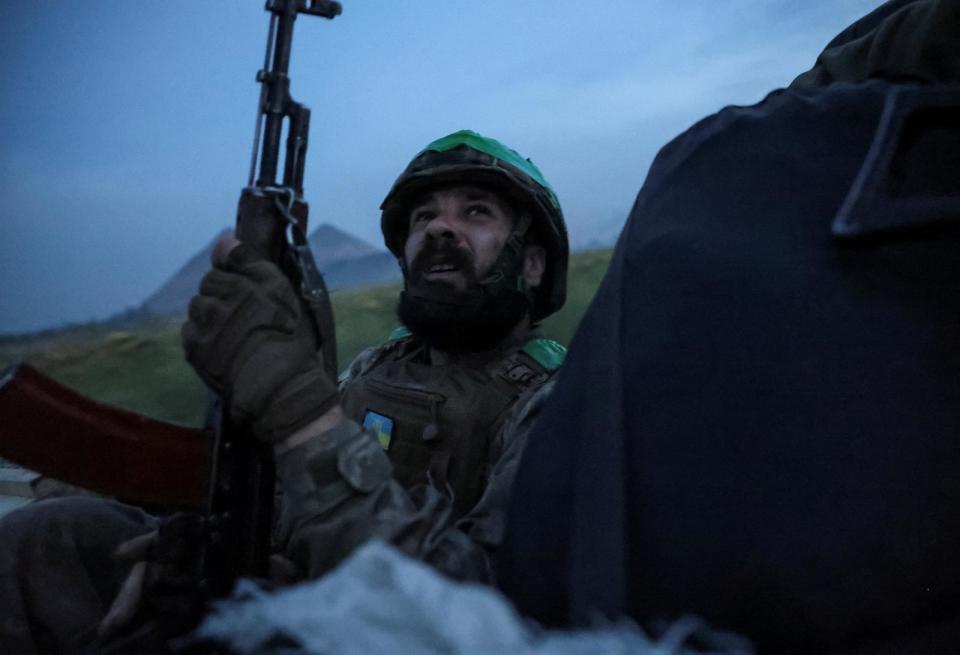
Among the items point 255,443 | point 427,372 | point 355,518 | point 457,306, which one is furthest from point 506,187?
point 355,518

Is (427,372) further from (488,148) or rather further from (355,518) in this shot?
(355,518)

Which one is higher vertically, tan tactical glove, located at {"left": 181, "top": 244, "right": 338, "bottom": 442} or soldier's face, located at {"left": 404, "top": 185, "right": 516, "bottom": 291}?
soldier's face, located at {"left": 404, "top": 185, "right": 516, "bottom": 291}

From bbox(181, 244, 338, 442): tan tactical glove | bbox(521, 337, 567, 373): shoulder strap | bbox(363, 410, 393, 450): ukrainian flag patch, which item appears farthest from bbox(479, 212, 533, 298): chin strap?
bbox(181, 244, 338, 442): tan tactical glove

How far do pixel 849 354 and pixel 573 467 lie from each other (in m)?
0.30

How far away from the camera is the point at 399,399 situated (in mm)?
1721

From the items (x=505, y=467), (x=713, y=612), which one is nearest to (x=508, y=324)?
(x=505, y=467)

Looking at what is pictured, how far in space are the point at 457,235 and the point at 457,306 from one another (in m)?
0.19

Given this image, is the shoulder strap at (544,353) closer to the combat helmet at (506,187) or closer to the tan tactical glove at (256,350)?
the combat helmet at (506,187)

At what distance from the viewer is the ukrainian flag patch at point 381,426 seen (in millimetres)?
1668

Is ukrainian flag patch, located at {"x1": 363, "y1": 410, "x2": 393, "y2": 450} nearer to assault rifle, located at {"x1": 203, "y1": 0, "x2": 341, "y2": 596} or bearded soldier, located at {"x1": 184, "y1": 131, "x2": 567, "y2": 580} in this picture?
bearded soldier, located at {"x1": 184, "y1": 131, "x2": 567, "y2": 580}

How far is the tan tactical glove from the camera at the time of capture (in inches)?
41.8

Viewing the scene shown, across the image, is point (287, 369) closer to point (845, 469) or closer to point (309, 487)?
point (309, 487)

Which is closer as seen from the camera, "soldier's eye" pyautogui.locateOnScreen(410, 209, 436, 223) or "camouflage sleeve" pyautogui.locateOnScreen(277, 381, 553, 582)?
"camouflage sleeve" pyautogui.locateOnScreen(277, 381, 553, 582)

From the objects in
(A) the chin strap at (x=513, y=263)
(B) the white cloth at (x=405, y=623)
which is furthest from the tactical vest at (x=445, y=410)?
(B) the white cloth at (x=405, y=623)
